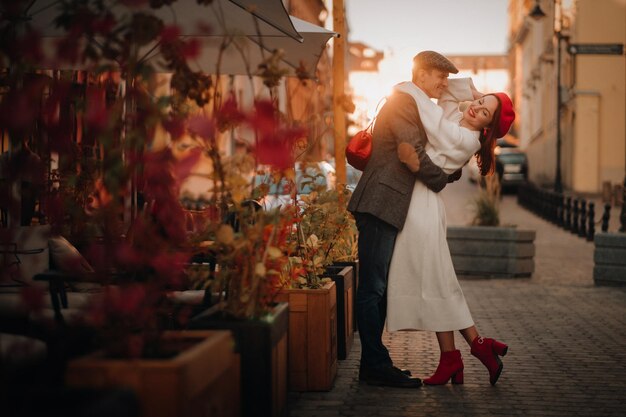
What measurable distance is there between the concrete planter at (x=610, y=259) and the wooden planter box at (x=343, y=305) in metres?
6.68

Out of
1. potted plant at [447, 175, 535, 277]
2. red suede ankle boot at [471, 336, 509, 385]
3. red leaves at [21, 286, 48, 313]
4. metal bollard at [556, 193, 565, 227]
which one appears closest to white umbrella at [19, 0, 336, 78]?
red suede ankle boot at [471, 336, 509, 385]

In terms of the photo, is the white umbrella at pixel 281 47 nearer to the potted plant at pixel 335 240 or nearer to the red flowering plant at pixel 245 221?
the potted plant at pixel 335 240

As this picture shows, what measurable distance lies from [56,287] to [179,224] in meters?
1.71

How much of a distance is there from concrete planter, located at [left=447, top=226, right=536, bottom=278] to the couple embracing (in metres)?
8.52

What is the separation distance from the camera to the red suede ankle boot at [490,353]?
6223mm

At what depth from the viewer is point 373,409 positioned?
5555mm

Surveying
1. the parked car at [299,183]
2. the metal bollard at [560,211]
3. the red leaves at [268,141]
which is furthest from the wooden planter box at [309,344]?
the metal bollard at [560,211]

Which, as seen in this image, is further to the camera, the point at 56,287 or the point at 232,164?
the point at 56,287

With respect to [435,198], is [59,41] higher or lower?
higher

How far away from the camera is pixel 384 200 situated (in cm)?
612

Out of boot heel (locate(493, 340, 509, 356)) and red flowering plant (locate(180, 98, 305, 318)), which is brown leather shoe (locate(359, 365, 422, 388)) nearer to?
boot heel (locate(493, 340, 509, 356))

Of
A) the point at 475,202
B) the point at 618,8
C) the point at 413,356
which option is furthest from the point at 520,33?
the point at 413,356

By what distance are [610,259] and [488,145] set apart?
7.43m

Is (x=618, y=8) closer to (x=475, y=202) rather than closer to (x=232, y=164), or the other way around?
(x=475, y=202)
